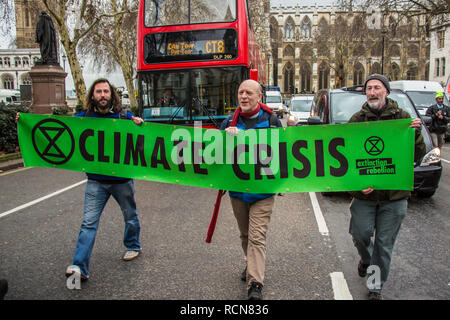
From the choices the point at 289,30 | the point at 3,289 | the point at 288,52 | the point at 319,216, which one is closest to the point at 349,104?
the point at 319,216

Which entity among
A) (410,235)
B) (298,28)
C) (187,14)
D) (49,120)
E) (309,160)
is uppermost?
(298,28)

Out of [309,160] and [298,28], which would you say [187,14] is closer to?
[309,160]

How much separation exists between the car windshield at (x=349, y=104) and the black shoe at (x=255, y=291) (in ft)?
15.9

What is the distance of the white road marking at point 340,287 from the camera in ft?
11.4

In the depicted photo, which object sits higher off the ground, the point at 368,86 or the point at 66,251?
the point at 368,86

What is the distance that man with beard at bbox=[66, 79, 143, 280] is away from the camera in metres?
3.77

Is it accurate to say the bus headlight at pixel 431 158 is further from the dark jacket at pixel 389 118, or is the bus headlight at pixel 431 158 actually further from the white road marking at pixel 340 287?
the white road marking at pixel 340 287

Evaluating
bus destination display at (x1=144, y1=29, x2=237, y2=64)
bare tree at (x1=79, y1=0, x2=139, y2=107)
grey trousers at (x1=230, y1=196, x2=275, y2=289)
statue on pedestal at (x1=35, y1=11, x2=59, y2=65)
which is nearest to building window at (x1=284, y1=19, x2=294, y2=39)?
bare tree at (x1=79, y1=0, x2=139, y2=107)

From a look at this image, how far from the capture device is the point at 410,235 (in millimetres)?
5223

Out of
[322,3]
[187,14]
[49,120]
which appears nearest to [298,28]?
[322,3]

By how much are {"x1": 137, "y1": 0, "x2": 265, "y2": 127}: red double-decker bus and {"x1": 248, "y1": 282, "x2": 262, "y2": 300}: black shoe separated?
623 centimetres

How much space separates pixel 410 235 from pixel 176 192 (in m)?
4.31

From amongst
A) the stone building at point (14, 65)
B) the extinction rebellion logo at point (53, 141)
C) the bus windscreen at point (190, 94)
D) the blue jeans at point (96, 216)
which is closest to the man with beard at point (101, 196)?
the blue jeans at point (96, 216)
